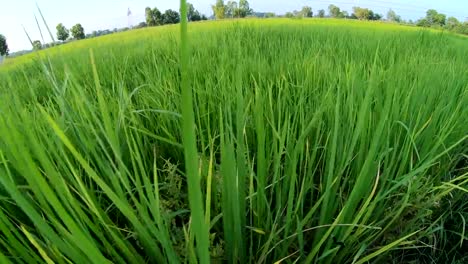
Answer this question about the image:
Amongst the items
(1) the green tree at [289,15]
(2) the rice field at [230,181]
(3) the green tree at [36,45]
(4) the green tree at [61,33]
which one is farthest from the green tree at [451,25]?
(3) the green tree at [36,45]

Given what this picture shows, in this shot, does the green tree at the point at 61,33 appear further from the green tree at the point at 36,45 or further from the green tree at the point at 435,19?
the green tree at the point at 435,19

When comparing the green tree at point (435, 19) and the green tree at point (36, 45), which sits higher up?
the green tree at point (36, 45)

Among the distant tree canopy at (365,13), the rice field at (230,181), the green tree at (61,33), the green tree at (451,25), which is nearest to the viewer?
the rice field at (230,181)

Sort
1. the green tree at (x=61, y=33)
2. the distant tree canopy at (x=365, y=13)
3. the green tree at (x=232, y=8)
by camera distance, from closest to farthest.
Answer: the green tree at (x=61, y=33) → the green tree at (x=232, y=8) → the distant tree canopy at (x=365, y=13)

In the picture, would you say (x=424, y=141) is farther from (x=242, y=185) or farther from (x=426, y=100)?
(x=242, y=185)

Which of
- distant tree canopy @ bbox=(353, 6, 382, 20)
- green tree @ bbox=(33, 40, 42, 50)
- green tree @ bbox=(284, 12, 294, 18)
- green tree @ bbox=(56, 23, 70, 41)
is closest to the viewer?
green tree @ bbox=(33, 40, 42, 50)

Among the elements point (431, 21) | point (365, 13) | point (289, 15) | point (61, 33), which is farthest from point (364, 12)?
point (61, 33)

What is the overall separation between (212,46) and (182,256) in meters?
0.98

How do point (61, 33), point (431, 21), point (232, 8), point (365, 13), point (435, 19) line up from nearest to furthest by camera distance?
point (61, 33) → point (232, 8) → point (431, 21) → point (435, 19) → point (365, 13)

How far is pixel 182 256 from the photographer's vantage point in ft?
1.06

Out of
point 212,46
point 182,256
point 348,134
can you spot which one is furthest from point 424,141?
point 212,46

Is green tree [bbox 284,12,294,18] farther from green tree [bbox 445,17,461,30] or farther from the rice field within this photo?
the rice field

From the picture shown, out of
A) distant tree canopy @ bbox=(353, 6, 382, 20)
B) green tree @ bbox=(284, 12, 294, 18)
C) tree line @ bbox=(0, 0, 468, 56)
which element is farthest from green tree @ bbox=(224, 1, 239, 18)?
distant tree canopy @ bbox=(353, 6, 382, 20)

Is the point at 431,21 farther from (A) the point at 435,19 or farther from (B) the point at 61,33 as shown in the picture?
(B) the point at 61,33
